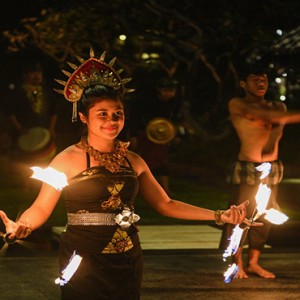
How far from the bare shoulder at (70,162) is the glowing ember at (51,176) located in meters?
0.07

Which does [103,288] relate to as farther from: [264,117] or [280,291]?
[264,117]

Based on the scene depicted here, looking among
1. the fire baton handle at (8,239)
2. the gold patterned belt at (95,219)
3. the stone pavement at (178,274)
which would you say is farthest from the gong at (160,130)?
the fire baton handle at (8,239)

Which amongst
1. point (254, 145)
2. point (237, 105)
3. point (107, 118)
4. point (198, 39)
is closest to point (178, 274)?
point (254, 145)

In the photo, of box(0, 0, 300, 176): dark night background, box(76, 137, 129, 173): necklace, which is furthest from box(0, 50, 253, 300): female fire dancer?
box(0, 0, 300, 176): dark night background

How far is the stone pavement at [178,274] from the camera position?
7215mm

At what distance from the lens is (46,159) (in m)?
11.9

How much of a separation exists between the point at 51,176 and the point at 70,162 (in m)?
0.16

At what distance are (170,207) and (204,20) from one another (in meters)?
15.2

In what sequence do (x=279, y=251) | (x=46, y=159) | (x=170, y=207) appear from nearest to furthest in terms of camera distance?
(x=170, y=207), (x=279, y=251), (x=46, y=159)

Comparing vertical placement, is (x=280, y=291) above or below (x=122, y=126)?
below

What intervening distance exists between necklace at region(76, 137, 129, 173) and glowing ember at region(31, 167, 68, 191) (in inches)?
9.0

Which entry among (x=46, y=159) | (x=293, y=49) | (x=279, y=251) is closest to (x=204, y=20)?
(x=293, y=49)

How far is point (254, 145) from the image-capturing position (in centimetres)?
802

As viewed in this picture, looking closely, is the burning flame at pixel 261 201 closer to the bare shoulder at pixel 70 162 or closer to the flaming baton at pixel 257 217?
the flaming baton at pixel 257 217
